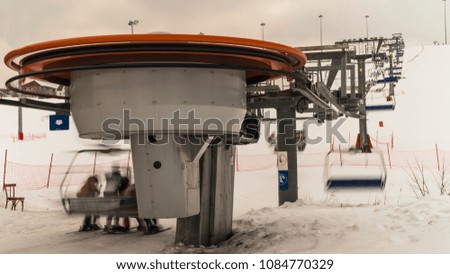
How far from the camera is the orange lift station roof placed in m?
4.47

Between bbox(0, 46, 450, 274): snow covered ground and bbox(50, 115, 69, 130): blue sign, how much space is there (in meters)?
0.91

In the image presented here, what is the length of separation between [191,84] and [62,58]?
1320 millimetres

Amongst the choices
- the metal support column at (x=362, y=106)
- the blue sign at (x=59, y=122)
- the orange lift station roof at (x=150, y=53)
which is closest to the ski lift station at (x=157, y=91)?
the orange lift station roof at (x=150, y=53)

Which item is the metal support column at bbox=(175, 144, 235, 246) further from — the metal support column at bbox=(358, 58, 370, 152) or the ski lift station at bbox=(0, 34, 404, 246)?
the metal support column at bbox=(358, 58, 370, 152)

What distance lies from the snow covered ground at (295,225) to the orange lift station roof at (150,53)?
8.84ft

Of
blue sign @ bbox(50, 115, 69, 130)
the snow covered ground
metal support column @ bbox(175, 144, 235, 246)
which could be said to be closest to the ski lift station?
blue sign @ bbox(50, 115, 69, 130)

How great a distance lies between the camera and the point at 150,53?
4703 mm

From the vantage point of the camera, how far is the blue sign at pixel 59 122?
759 centimetres

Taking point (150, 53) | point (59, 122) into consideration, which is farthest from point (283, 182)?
point (150, 53)

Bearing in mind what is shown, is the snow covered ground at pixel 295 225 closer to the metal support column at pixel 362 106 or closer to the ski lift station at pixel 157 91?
the metal support column at pixel 362 106

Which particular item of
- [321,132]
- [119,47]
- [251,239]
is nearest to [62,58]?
[119,47]

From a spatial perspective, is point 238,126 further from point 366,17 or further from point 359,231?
point 366,17

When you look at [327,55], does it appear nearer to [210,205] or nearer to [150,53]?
[210,205]

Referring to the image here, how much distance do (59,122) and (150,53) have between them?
3.48m
